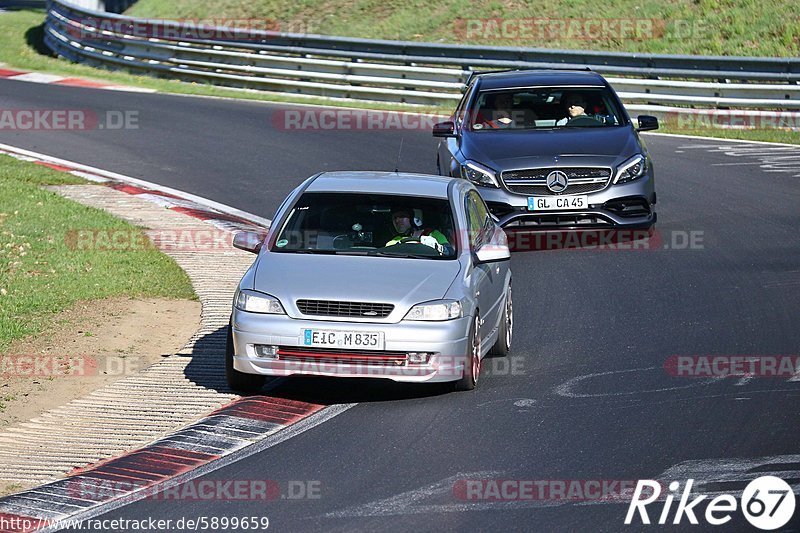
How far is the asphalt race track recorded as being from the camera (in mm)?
7277

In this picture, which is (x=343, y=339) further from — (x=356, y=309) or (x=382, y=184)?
(x=382, y=184)

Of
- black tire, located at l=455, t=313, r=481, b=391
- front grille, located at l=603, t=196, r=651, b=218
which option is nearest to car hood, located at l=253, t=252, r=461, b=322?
black tire, located at l=455, t=313, r=481, b=391

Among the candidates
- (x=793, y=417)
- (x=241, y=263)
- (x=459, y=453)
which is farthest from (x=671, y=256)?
(x=459, y=453)

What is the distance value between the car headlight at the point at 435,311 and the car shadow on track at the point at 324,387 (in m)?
0.63

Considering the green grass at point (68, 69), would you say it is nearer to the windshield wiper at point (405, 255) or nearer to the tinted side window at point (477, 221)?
the tinted side window at point (477, 221)

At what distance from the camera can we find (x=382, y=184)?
35.0 ft

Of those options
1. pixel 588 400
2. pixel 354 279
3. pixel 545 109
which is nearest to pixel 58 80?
pixel 545 109

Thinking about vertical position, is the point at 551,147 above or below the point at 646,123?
below

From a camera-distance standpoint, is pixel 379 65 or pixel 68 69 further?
pixel 68 69

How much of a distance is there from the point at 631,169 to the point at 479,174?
5.39 ft

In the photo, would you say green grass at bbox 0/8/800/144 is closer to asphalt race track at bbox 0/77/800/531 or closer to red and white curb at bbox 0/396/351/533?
asphalt race track at bbox 0/77/800/531

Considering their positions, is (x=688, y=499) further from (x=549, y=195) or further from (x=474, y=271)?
(x=549, y=195)

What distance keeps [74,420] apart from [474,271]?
303 centimetres

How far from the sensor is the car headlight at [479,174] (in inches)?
568
